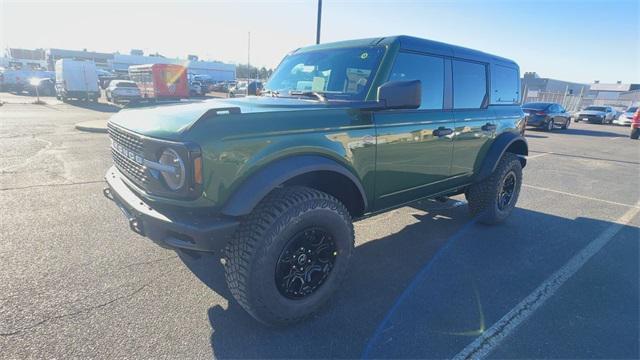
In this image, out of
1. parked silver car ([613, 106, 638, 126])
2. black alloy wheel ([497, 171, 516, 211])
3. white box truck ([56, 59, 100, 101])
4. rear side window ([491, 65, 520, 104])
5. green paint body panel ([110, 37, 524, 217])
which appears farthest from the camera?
parked silver car ([613, 106, 638, 126])

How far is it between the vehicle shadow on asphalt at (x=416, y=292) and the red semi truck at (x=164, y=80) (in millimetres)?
21787

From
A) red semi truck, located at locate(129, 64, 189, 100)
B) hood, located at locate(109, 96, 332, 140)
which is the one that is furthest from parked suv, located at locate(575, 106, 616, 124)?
hood, located at locate(109, 96, 332, 140)

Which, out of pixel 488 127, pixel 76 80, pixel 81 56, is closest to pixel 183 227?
pixel 488 127

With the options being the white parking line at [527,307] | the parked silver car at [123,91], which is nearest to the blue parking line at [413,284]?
the white parking line at [527,307]

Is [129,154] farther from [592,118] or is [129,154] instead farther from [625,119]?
[625,119]

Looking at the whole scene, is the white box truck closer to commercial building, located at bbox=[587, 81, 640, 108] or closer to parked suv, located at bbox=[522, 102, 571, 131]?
parked suv, located at bbox=[522, 102, 571, 131]

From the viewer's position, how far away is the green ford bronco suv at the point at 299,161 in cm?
229

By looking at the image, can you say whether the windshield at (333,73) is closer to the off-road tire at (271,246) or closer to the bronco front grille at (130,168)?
the off-road tire at (271,246)

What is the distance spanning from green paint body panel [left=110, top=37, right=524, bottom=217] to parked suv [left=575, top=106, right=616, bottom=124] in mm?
30854

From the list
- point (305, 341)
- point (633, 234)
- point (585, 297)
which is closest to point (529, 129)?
point (633, 234)

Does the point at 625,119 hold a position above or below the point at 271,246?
above

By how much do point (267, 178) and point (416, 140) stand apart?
166cm

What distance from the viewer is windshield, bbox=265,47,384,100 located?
3.21 meters

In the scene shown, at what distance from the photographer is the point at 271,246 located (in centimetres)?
241
